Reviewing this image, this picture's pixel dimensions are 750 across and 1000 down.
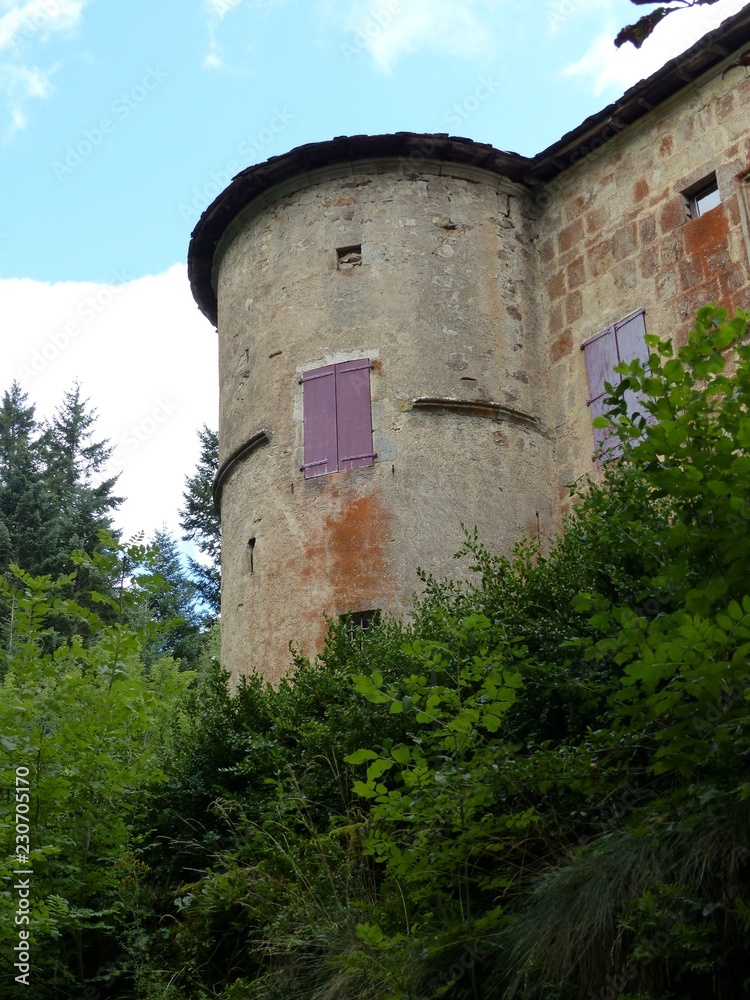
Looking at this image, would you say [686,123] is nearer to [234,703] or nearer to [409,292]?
[409,292]

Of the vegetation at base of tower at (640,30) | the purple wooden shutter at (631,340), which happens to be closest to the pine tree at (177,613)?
the purple wooden shutter at (631,340)

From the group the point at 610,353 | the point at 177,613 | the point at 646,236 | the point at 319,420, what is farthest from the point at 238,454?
the point at 177,613

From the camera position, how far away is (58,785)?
7359mm

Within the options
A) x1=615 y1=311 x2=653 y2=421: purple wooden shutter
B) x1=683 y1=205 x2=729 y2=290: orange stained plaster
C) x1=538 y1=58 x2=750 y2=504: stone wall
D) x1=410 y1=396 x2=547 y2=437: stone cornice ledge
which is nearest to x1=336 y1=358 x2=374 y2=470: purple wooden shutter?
x1=410 y1=396 x2=547 y2=437: stone cornice ledge

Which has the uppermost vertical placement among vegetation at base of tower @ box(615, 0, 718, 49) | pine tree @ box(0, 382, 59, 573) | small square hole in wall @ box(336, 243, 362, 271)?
pine tree @ box(0, 382, 59, 573)

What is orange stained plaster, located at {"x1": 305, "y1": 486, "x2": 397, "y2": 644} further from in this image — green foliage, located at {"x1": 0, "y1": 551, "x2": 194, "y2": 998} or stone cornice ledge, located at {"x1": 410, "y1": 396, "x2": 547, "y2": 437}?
green foliage, located at {"x1": 0, "y1": 551, "x2": 194, "y2": 998}

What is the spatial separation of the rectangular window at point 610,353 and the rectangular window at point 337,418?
2.41 meters

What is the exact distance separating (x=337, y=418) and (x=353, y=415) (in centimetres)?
18

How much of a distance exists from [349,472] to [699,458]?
790cm

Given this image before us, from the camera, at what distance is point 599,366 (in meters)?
13.5

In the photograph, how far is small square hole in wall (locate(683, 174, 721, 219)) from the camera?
1285 centimetres

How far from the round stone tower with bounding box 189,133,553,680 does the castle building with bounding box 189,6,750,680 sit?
24 millimetres

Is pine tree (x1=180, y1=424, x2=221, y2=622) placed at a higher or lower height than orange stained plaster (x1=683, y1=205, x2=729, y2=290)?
higher

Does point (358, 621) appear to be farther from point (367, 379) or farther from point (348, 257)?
point (348, 257)
